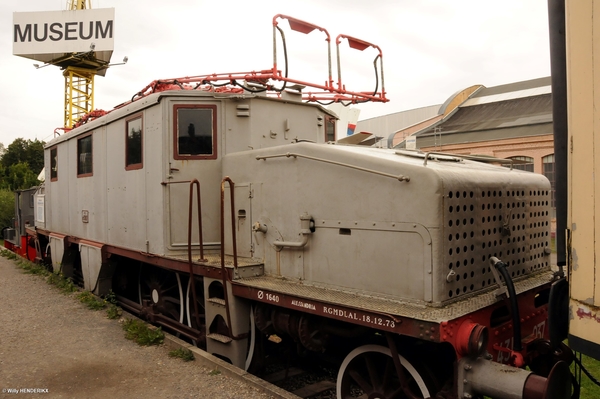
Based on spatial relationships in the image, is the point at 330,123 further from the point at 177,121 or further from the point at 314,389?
the point at 314,389

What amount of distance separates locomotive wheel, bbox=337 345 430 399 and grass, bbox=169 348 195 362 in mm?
2020

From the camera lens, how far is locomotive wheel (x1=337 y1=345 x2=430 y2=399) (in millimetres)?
3793

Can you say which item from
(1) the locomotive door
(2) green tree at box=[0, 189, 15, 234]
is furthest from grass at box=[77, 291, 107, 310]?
(2) green tree at box=[0, 189, 15, 234]

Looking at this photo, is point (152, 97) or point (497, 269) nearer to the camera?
point (497, 269)

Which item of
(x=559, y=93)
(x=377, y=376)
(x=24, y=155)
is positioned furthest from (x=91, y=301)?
(x=24, y=155)

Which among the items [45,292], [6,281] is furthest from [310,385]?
[6,281]

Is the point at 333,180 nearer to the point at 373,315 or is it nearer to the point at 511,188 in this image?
the point at 373,315

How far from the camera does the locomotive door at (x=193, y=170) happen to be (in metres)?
5.90

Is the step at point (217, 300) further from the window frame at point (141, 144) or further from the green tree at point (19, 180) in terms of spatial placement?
the green tree at point (19, 180)

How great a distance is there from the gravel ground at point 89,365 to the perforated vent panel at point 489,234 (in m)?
2.11

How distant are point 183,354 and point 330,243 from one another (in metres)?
2.46

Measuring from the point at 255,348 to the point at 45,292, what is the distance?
6309 mm

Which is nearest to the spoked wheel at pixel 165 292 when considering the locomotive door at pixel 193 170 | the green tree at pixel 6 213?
the locomotive door at pixel 193 170

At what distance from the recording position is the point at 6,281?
36.9 feet
